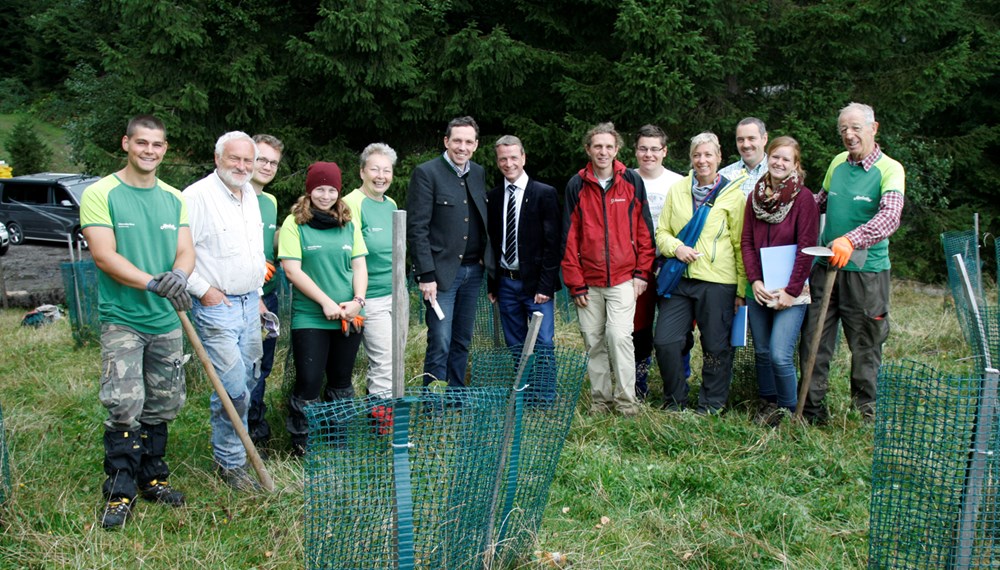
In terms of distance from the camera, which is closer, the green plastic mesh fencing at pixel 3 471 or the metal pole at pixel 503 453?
the metal pole at pixel 503 453

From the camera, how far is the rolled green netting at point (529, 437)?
315 centimetres

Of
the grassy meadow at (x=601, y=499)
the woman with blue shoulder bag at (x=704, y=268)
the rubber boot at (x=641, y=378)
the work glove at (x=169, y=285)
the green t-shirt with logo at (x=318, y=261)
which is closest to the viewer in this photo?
the grassy meadow at (x=601, y=499)

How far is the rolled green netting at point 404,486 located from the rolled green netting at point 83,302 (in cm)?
621

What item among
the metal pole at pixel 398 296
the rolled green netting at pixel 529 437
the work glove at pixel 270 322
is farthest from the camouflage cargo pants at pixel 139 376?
the metal pole at pixel 398 296

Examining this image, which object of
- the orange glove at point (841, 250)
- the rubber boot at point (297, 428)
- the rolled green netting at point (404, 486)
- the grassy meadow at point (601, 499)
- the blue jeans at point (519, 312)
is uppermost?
the orange glove at point (841, 250)

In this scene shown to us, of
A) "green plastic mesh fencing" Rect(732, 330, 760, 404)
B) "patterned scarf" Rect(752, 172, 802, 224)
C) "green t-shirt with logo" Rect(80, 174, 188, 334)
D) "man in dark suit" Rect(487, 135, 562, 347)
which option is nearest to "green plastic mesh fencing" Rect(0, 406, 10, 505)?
"green t-shirt with logo" Rect(80, 174, 188, 334)

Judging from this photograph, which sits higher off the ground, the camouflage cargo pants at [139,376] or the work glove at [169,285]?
the work glove at [169,285]

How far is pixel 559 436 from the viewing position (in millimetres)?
3422

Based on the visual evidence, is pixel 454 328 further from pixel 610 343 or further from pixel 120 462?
pixel 120 462

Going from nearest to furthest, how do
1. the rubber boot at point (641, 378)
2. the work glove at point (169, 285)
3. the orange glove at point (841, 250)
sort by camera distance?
the work glove at point (169, 285), the orange glove at point (841, 250), the rubber boot at point (641, 378)

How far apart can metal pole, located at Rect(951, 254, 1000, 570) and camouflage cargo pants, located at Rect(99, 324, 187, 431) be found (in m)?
3.30

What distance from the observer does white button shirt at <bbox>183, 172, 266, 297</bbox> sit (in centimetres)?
396

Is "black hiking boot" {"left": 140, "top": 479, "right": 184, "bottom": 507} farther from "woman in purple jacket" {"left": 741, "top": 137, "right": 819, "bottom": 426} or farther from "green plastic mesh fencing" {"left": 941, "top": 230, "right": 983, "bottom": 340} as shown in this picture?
"green plastic mesh fencing" {"left": 941, "top": 230, "right": 983, "bottom": 340}

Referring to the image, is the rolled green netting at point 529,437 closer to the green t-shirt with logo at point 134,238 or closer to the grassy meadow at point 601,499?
the grassy meadow at point 601,499
